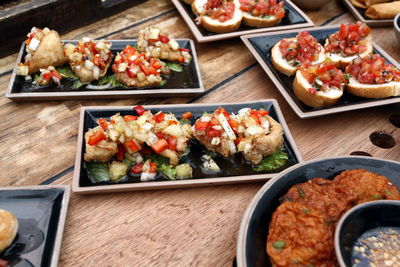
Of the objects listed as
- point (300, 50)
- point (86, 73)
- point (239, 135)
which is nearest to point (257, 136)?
point (239, 135)

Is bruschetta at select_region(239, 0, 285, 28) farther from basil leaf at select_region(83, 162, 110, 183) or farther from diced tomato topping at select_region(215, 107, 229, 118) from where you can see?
basil leaf at select_region(83, 162, 110, 183)

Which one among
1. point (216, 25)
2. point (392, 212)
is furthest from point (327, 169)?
point (216, 25)

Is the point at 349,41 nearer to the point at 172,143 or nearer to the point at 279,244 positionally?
the point at 172,143

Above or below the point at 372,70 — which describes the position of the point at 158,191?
above

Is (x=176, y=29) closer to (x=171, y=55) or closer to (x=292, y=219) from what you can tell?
(x=171, y=55)

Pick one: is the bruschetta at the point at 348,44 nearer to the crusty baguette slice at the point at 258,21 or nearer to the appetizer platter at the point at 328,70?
the appetizer platter at the point at 328,70

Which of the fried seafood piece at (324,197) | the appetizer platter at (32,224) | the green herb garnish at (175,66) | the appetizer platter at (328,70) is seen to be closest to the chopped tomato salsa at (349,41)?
the appetizer platter at (328,70)
